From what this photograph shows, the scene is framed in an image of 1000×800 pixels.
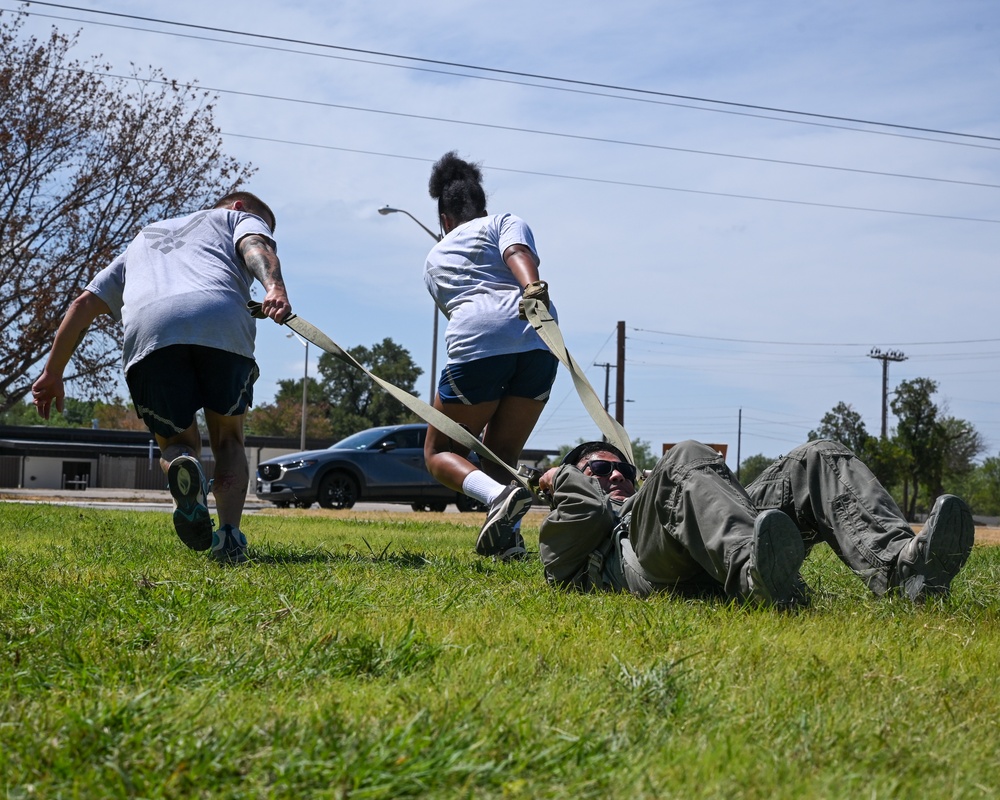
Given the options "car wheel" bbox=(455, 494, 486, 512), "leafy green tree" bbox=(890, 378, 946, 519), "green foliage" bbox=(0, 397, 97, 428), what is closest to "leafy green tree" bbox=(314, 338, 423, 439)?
"green foliage" bbox=(0, 397, 97, 428)

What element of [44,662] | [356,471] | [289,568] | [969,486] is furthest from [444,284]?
[969,486]


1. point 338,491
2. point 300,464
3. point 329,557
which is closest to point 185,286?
point 329,557

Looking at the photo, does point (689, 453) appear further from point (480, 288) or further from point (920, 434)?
point (920, 434)

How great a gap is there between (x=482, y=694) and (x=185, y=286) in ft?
11.3

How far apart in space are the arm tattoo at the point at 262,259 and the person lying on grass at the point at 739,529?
178 cm

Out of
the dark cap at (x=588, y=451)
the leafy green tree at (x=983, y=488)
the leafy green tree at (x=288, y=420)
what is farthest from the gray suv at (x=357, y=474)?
the leafy green tree at (x=983, y=488)

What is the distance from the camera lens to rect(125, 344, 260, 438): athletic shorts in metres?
5.06

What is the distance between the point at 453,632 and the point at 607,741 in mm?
987

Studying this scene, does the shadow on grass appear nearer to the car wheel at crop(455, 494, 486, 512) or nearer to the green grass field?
the green grass field

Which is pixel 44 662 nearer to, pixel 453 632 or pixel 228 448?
pixel 453 632

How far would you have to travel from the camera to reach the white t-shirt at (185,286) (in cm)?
499

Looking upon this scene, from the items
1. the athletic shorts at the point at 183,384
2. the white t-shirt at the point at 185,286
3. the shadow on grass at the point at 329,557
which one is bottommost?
the shadow on grass at the point at 329,557

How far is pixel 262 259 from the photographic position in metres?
5.15

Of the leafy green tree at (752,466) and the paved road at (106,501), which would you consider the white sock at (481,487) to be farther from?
the leafy green tree at (752,466)
